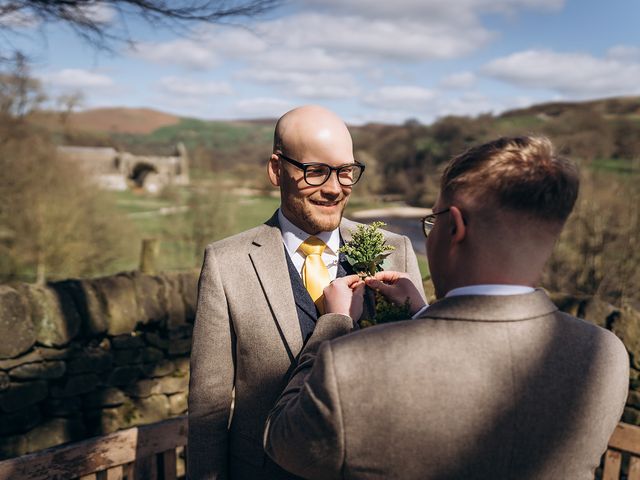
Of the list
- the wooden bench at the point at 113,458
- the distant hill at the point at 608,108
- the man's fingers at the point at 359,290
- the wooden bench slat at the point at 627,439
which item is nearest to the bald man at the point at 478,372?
the man's fingers at the point at 359,290

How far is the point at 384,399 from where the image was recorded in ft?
3.87

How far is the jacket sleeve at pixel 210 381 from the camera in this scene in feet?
6.19

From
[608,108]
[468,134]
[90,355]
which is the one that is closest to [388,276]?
[90,355]

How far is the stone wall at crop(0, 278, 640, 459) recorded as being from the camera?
373 cm

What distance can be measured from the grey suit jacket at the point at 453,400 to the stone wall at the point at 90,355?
3109 millimetres

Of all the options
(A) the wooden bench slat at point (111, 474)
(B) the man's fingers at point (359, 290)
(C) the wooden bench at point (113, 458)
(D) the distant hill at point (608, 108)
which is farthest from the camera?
(D) the distant hill at point (608, 108)

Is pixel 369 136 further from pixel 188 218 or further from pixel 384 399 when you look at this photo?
pixel 384 399

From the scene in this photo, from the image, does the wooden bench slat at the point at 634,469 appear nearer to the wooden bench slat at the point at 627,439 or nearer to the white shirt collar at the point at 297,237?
the wooden bench slat at the point at 627,439

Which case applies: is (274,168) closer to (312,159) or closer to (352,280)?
(312,159)

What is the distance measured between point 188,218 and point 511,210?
16787 mm

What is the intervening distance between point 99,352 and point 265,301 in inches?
111

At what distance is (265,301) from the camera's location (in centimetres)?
189

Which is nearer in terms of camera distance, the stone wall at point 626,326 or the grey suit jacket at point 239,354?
the grey suit jacket at point 239,354

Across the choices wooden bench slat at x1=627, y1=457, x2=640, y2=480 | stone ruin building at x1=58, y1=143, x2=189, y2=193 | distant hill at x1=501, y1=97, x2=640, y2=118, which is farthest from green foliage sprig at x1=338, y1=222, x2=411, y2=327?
stone ruin building at x1=58, y1=143, x2=189, y2=193
